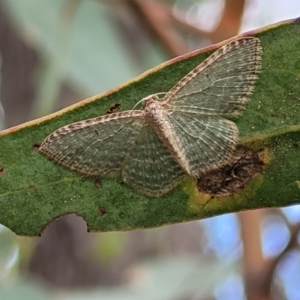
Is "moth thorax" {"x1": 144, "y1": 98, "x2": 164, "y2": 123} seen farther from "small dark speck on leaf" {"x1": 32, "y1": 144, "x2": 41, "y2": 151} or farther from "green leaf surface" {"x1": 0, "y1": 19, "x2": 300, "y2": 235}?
"small dark speck on leaf" {"x1": 32, "y1": 144, "x2": 41, "y2": 151}

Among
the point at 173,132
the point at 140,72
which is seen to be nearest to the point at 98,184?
the point at 173,132

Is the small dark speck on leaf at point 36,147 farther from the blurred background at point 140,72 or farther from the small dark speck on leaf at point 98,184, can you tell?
the blurred background at point 140,72

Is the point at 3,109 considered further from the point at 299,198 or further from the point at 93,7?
the point at 299,198

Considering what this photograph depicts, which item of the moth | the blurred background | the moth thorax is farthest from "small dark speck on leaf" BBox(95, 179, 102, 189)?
the blurred background

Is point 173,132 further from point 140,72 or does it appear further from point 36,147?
point 140,72

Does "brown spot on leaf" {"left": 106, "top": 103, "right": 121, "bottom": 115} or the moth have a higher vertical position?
"brown spot on leaf" {"left": 106, "top": 103, "right": 121, "bottom": 115}

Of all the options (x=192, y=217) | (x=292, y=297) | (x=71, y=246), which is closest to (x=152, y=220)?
(x=192, y=217)
